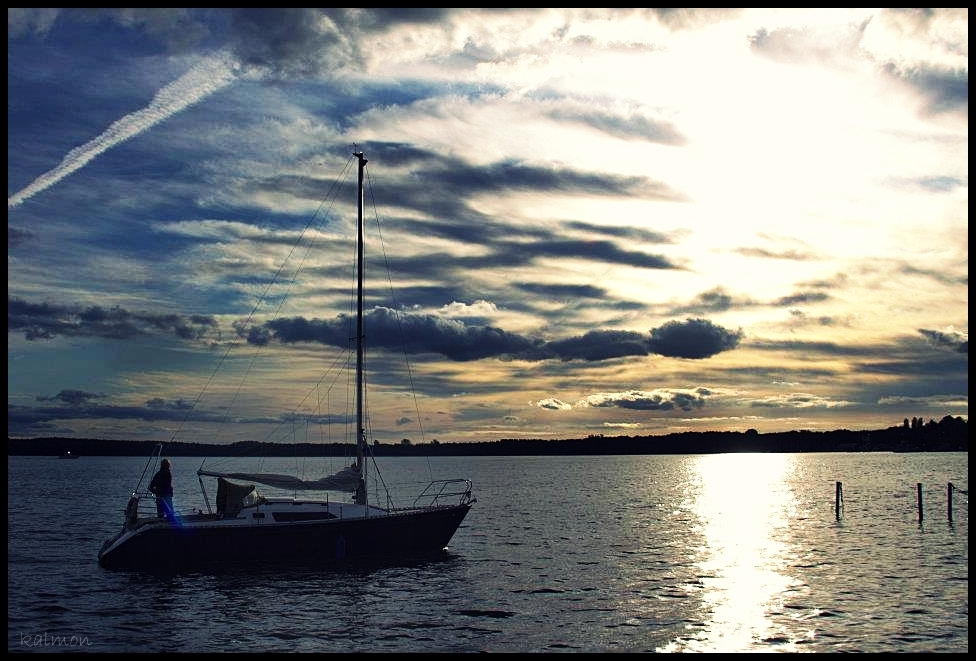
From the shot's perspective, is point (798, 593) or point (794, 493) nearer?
point (798, 593)

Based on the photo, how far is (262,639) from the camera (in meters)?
26.4

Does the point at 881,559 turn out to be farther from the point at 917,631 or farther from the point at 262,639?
the point at 262,639

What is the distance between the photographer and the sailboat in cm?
3659

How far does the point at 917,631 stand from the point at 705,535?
3361cm

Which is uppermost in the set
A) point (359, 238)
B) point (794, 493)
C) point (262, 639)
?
point (359, 238)

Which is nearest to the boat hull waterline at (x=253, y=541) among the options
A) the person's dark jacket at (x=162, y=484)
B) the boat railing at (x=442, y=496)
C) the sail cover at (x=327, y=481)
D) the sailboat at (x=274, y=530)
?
the sailboat at (x=274, y=530)

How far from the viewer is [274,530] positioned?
3738cm

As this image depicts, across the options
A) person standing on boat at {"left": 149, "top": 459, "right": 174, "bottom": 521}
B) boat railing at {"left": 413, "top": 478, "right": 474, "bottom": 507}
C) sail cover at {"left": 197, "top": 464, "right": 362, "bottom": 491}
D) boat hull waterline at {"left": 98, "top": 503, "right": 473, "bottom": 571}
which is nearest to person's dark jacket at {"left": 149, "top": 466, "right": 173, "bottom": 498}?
person standing on boat at {"left": 149, "top": 459, "right": 174, "bottom": 521}

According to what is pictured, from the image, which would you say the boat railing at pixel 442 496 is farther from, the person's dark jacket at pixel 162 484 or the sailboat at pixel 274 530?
the person's dark jacket at pixel 162 484

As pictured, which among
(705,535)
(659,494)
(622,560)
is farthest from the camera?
(659,494)

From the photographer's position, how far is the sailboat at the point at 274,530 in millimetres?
36594

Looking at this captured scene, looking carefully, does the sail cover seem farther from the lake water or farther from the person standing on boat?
the lake water

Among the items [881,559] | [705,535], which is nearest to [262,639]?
[881,559]

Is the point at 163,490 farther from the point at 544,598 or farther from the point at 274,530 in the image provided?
the point at 544,598
